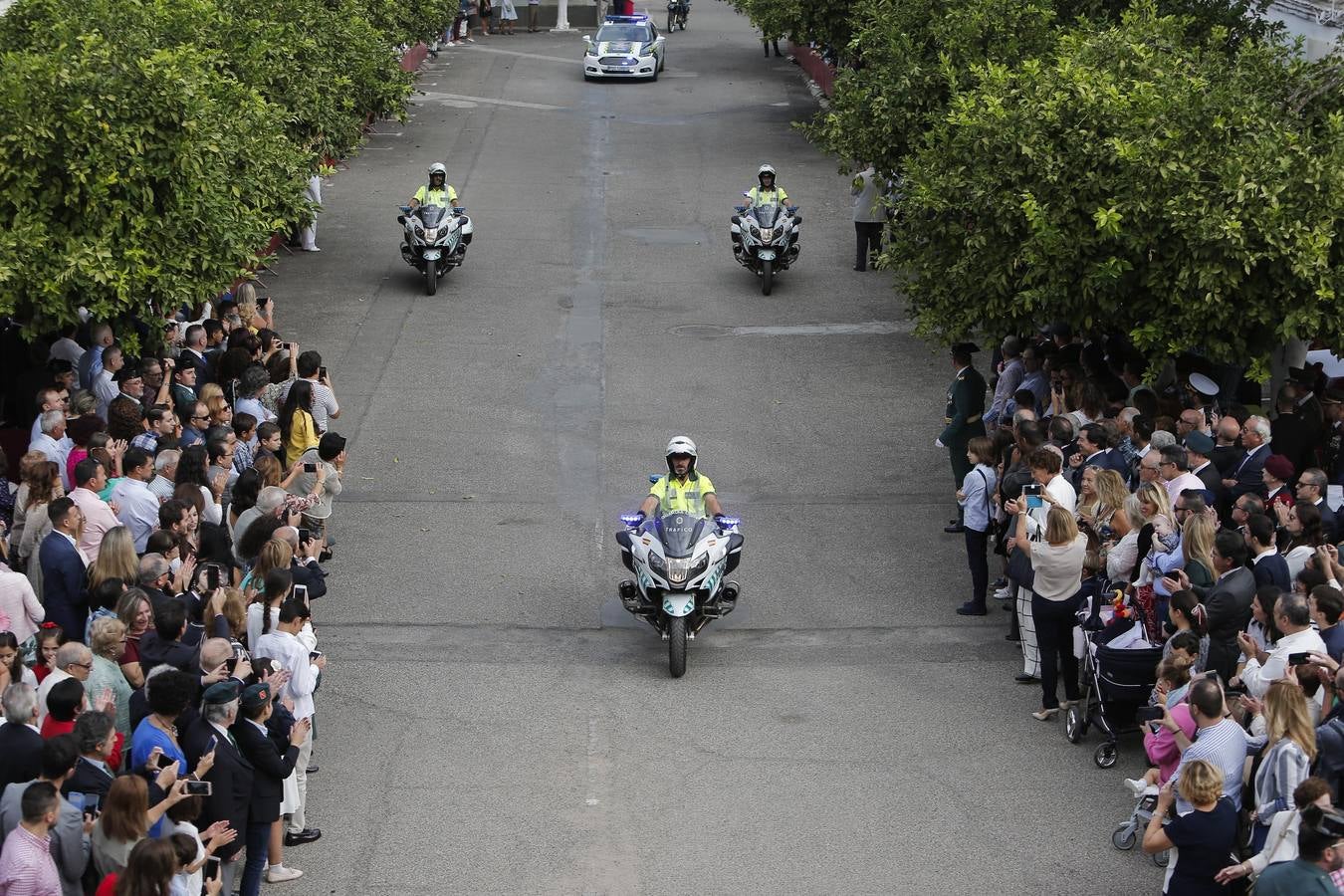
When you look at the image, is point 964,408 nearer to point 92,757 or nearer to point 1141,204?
point 1141,204

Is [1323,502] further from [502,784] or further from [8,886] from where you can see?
[8,886]

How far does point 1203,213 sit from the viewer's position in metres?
13.2

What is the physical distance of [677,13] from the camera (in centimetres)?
5378

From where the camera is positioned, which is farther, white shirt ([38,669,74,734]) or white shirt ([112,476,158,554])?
white shirt ([112,476,158,554])

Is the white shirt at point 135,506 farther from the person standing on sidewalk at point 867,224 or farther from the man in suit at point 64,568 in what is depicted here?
the person standing on sidewalk at point 867,224

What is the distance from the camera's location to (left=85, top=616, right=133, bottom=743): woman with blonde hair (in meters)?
9.47

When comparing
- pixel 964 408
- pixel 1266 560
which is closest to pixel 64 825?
pixel 1266 560

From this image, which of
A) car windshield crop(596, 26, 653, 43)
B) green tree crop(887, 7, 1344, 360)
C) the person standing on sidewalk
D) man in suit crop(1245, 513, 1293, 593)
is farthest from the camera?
car windshield crop(596, 26, 653, 43)

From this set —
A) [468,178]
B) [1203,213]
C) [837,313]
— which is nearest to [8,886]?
[1203,213]

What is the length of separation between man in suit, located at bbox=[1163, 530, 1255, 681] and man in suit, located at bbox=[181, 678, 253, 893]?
5.94 metres

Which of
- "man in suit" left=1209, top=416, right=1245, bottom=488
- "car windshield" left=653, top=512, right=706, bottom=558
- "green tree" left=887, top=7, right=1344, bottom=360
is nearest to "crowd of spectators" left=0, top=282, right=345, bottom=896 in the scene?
"car windshield" left=653, top=512, right=706, bottom=558

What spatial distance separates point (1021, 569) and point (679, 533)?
102 inches

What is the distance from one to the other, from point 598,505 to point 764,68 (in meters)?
31.1

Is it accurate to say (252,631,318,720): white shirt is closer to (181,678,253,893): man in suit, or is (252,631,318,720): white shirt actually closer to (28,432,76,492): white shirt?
(181,678,253,893): man in suit
